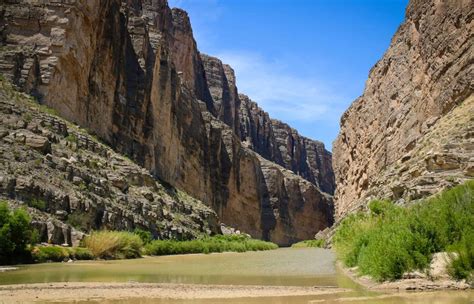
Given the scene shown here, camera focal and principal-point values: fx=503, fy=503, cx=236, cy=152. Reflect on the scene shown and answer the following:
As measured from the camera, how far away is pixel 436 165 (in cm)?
3006

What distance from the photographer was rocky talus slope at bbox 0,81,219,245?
2969 cm

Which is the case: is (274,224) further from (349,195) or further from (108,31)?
(108,31)

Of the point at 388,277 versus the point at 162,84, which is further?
the point at 162,84

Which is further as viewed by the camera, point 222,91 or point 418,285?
point 222,91

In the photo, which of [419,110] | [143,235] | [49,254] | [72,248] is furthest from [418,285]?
[419,110]

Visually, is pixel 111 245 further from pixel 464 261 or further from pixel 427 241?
pixel 464 261

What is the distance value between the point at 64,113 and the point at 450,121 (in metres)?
34.0

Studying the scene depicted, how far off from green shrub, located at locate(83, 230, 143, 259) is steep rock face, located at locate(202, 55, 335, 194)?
9470 centimetres

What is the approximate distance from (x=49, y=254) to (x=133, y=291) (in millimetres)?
12533

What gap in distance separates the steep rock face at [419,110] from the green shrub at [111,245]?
1703 cm

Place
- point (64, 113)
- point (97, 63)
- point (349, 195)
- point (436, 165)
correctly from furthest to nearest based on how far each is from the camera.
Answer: point (349, 195), point (97, 63), point (64, 113), point (436, 165)

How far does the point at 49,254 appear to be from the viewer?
24.3 metres

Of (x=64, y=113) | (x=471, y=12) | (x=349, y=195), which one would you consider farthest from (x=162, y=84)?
(x=471, y=12)

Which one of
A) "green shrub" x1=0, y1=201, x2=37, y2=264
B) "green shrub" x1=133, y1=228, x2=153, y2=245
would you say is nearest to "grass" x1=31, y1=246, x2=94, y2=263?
"green shrub" x1=0, y1=201, x2=37, y2=264
